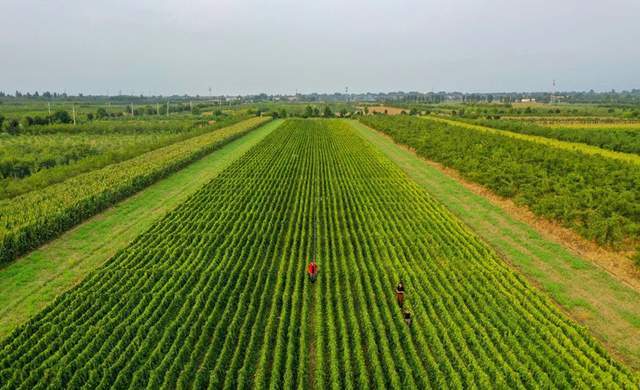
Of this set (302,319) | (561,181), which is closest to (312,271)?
(302,319)

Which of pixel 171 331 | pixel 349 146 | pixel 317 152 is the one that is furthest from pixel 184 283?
pixel 349 146

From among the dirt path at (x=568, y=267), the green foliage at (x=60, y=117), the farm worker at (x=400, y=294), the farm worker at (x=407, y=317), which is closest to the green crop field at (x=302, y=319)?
the farm worker at (x=407, y=317)

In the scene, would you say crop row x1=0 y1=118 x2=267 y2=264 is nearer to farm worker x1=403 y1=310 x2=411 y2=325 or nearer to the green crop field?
the green crop field

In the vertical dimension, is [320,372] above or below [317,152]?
below

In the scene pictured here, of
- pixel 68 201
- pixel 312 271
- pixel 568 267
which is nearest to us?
pixel 312 271

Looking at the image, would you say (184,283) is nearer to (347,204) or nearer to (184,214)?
(184,214)

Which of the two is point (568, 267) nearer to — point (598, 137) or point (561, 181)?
point (561, 181)
